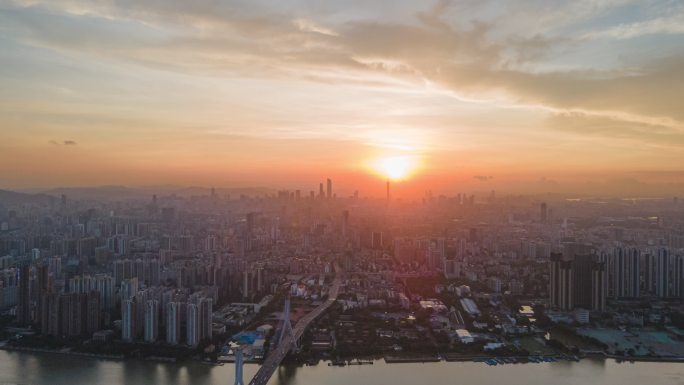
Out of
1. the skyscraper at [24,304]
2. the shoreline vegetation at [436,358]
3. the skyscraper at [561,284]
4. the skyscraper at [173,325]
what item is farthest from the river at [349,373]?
the skyscraper at [561,284]

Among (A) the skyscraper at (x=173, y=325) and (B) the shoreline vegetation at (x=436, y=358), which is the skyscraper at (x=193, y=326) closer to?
(A) the skyscraper at (x=173, y=325)

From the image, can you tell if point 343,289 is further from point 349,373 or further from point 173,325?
point 349,373

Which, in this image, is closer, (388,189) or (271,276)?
(271,276)

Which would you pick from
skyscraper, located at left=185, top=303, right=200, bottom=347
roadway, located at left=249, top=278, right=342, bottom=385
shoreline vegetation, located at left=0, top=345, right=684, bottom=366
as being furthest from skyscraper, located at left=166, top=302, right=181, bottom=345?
roadway, located at left=249, top=278, right=342, bottom=385

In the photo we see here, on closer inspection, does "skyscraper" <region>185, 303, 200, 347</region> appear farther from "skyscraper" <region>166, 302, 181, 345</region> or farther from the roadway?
the roadway

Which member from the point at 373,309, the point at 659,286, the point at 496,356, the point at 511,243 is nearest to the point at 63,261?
the point at 373,309

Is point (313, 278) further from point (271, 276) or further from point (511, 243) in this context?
point (511, 243)
